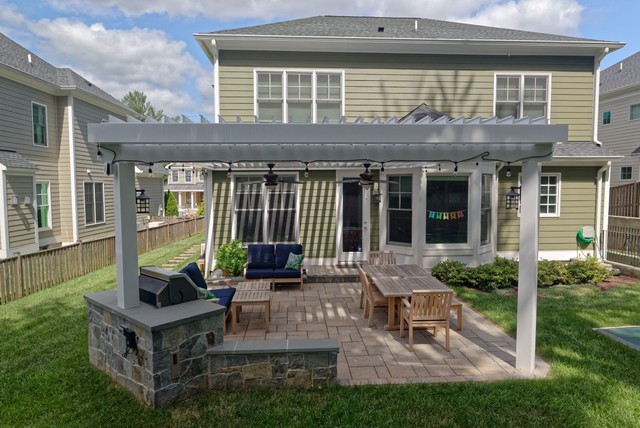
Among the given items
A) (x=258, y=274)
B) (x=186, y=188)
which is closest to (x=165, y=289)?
(x=258, y=274)

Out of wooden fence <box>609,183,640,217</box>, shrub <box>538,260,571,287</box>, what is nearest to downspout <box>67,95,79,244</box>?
shrub <box>538,260,571,287</box>

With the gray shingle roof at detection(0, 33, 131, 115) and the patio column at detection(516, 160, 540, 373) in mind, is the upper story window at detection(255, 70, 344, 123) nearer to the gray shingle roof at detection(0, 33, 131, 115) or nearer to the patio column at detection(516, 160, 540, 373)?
the patio column at detection(516, 160, 540, 373)

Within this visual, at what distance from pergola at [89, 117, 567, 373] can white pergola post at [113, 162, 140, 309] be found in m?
0.01

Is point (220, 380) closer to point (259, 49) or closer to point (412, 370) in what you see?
point (412, 370)

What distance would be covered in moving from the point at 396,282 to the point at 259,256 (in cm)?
374

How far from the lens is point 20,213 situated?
11.6 m

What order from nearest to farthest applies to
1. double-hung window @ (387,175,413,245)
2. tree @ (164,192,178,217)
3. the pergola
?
1. the pergola
2. double-hung window @ (387,175,413,245)
3. tree @ (164,192,178,217)

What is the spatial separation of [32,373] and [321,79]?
27.8 ft

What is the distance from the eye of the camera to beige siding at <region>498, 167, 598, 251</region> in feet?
35.0

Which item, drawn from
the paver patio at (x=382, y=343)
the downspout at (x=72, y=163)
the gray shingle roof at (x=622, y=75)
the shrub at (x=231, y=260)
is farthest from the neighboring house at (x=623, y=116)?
the downspout at (x=72, y=163)

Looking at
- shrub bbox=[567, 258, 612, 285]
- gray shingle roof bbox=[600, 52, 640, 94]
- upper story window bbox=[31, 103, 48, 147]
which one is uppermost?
gray shingle roof bbox=[600, 52, 640, 94]

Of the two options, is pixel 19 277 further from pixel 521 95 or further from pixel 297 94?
pixel 521 95

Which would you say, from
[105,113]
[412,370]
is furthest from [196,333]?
[105,113]

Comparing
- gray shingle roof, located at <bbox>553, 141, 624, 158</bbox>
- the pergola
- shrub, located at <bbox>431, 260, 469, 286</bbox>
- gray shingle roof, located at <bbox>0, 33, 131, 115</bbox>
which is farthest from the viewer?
gray shingle roof, located at <bbox>0, 33, 131, 115</bbox>
